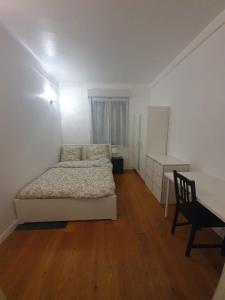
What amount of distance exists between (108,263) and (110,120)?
11.8ft

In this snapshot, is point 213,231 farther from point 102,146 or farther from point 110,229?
point 102,146

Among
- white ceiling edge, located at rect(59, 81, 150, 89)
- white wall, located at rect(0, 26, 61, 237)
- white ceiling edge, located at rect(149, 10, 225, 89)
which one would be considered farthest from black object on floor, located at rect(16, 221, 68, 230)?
white ceiling edge, located at rect(59, 81, 150, 89)

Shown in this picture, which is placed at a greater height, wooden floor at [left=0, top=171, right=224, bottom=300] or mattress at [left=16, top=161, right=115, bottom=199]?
mattress at [left=16, top=161, right=115, bottom=199]

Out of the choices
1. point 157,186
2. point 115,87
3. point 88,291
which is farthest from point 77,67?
point 88,291

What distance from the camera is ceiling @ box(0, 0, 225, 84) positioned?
5.17ft

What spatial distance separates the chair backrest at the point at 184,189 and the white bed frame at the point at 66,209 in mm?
859

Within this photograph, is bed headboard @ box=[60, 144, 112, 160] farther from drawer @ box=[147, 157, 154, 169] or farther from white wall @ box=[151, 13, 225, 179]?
white wall @ box=[151, 13, 225, 179]

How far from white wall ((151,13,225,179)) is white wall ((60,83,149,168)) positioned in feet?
4.94

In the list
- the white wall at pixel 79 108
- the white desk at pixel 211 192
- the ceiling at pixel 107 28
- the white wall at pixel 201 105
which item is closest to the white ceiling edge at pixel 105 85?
the white wall at pixel 79 108

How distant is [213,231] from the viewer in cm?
199

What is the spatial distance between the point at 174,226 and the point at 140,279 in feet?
2.61

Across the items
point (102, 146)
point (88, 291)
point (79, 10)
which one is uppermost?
point (79, 10)

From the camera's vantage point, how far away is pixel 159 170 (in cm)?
263

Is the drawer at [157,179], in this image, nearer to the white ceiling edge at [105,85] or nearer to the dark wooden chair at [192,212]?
the dark wooden chair at [192,212]
